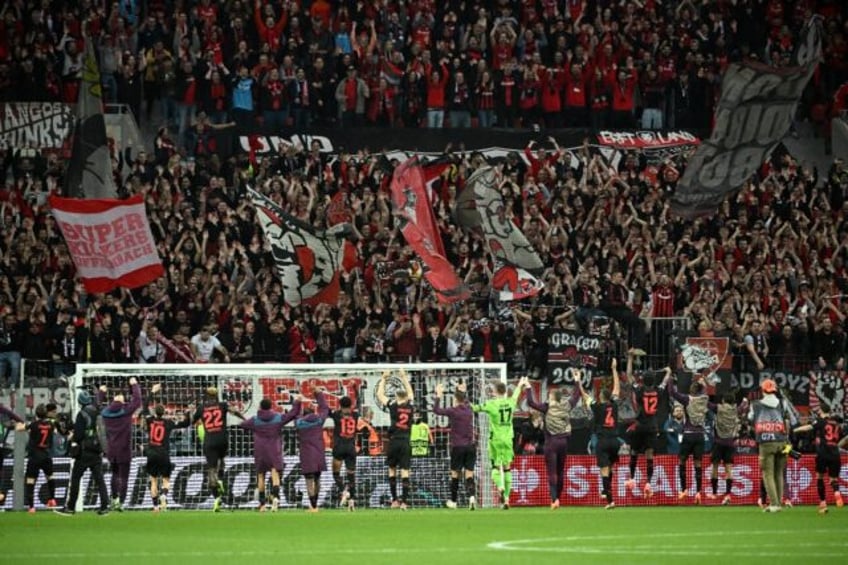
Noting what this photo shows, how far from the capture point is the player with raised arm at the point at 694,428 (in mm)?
30734

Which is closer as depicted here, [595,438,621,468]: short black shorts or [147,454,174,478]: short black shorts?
[147,454,174,478]: short black shorts

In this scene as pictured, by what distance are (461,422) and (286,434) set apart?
13.3 feet

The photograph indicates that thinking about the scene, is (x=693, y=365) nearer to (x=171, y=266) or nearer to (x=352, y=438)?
(x=352, y=438)

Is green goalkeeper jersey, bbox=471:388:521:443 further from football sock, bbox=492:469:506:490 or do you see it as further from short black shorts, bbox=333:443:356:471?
short black shorts, bbox=333:443:356:471

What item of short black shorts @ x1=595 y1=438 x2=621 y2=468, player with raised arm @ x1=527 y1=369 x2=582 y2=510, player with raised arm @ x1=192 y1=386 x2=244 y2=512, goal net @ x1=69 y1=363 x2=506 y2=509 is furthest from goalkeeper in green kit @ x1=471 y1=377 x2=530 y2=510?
player with raised arm @ x1=192 y1=386 x2=244 y2=512

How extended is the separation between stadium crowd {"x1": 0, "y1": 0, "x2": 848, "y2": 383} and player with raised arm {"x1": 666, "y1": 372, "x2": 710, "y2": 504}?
2.36 m

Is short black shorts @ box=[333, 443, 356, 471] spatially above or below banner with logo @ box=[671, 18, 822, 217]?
below

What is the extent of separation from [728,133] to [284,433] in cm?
1207

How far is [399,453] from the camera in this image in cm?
2956

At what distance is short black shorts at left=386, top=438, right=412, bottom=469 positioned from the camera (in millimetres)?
29516

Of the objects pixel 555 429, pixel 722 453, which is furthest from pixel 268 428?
pixel 722 453

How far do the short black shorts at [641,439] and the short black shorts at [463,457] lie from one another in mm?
2837

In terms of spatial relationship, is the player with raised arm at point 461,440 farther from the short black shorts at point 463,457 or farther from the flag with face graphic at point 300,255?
the flag with face graphic at point 300,255

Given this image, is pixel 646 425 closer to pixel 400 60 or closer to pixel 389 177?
pixel 389 177
